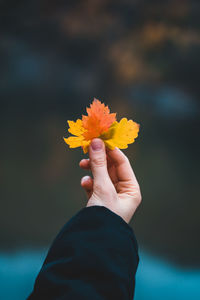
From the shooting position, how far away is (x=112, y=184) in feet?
1.18

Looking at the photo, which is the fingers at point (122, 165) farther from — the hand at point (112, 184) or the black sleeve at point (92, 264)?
the black sleeve at point (92, 264)

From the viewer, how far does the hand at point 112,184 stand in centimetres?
35

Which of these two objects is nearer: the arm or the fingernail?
the arm

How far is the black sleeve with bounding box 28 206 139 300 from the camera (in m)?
0.25

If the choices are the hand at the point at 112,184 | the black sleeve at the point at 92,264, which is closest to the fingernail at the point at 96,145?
the hand at the point at 112,184

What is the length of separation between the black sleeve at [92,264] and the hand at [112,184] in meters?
0.05

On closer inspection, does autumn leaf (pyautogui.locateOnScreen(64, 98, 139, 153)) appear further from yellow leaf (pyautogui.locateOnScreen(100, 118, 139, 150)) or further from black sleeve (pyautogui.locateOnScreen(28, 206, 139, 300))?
black sleeve (pyautogui.locateOnScreen(28, 206, 139, 300))

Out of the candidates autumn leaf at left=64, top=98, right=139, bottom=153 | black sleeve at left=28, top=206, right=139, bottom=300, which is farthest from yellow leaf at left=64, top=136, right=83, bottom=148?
black sleeve at left=28, top=206, right=139, bottom=300

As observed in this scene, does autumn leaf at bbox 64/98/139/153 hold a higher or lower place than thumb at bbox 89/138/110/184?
higher

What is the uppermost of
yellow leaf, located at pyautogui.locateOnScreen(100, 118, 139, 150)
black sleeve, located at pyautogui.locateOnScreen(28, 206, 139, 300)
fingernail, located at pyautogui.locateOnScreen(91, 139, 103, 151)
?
yellow leaf, located at pyautogui.locateOnScreen(100, 118, 139, 150)

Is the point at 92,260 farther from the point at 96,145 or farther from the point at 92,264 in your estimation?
the point at 96,145

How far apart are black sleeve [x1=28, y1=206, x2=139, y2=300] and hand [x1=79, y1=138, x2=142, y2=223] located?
5 centimetres

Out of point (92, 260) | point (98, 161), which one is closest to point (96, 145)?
point (98, 161)

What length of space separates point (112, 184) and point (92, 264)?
0.42 feet
